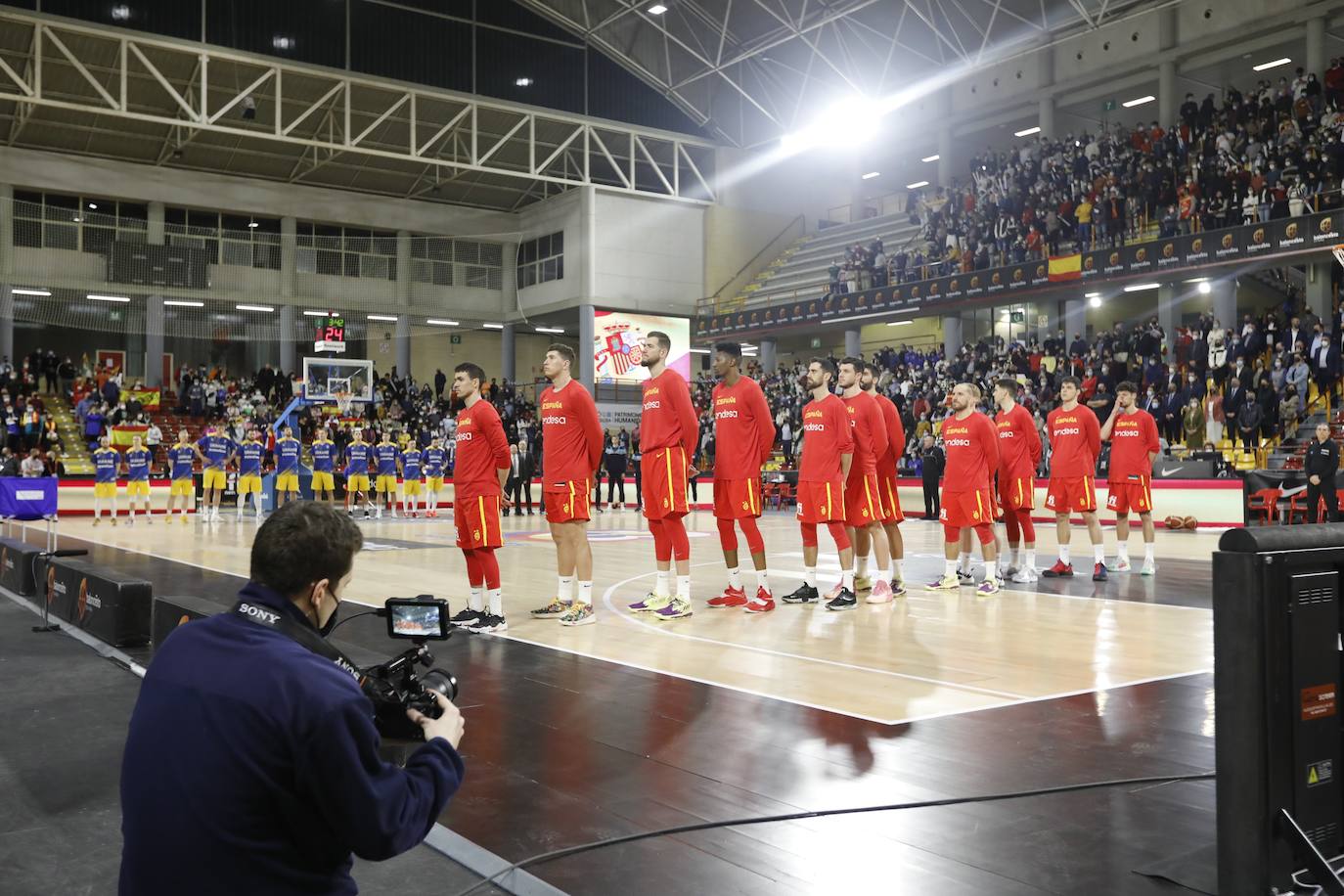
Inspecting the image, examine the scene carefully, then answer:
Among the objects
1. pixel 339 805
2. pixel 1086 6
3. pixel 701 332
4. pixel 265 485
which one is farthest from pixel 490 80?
pixel 339 805

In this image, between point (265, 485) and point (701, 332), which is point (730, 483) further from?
point (701, 332)

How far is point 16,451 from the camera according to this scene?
78.8ft

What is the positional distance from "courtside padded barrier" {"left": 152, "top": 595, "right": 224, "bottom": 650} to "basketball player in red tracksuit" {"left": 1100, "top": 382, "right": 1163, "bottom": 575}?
863 centimetres

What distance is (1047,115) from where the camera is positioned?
95.0 ft

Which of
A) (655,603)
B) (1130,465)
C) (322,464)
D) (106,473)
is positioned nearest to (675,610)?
(655,603)

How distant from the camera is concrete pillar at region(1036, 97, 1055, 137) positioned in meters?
28.8

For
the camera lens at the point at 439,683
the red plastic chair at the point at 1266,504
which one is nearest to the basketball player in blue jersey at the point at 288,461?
the red plastic chair at the point at 1266,504

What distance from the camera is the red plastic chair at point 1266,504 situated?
632 inches

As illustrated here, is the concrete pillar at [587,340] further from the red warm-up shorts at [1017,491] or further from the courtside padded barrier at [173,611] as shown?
the courtside padded barrier at [173,611]

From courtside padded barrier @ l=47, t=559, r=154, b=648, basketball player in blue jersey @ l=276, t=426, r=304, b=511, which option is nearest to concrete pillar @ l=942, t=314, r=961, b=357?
basketball player in blue jersey @ l=276, t=426, r=304, b=511

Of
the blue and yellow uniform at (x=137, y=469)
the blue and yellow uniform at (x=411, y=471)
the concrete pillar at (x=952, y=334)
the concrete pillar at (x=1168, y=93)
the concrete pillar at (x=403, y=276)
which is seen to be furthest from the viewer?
the concrete pillar at (x=403, y=276)

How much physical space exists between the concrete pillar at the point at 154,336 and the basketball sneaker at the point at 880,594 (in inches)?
1066

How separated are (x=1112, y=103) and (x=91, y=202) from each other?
94.9ft

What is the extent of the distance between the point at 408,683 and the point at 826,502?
6589 millimetres
